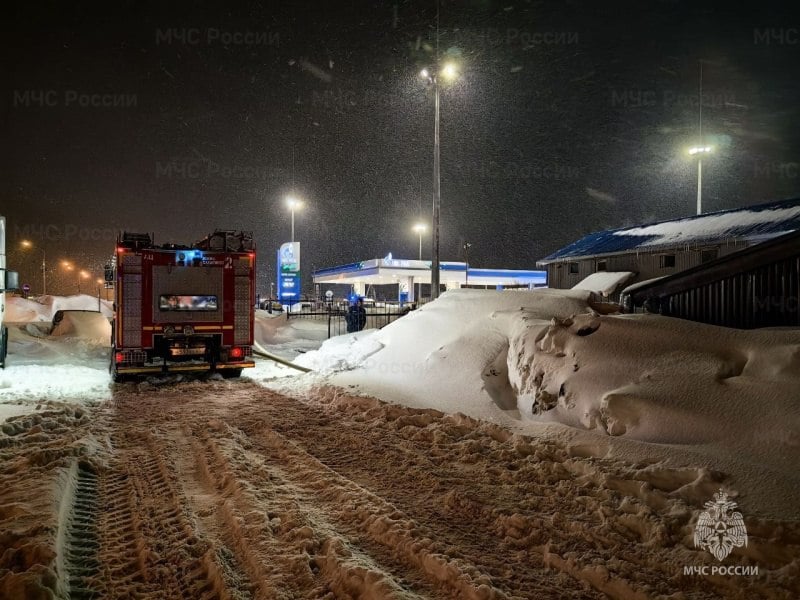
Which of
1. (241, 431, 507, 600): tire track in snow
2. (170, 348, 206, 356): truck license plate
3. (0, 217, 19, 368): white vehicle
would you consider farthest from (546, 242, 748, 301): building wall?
(0, 217, 19, 368): white vehicle

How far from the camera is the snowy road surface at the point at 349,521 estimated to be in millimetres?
3168

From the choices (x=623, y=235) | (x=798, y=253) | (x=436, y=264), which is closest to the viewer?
(x=798, y=253)

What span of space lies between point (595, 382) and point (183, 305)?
9.12 meters

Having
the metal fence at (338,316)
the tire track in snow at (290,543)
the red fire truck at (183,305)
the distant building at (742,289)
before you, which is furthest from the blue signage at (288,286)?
the tire track in snow at (290,543)

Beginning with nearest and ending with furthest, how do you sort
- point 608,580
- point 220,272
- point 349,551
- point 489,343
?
1. point 608,580
2. point 349,551
3. point 489,343
4. point 220,272

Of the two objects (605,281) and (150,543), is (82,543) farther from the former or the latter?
(605,281)

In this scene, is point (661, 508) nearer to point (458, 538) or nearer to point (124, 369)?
point (458, 538)

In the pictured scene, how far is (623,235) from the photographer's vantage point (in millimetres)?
29047

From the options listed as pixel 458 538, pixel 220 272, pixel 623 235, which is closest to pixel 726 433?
pixel 458 538

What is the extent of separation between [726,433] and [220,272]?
10409 millimetres

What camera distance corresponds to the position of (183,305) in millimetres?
11164

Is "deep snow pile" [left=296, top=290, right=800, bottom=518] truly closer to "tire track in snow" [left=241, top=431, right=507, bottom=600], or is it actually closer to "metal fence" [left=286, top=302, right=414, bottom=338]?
"tire track in snow" [left=241, top=431, right=507, bottom=600]

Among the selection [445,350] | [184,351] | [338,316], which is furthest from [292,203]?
[445,350]

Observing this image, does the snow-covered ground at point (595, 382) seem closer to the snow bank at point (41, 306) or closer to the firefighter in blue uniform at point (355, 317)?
the firefighter in blue uniform at point (355, 317)
